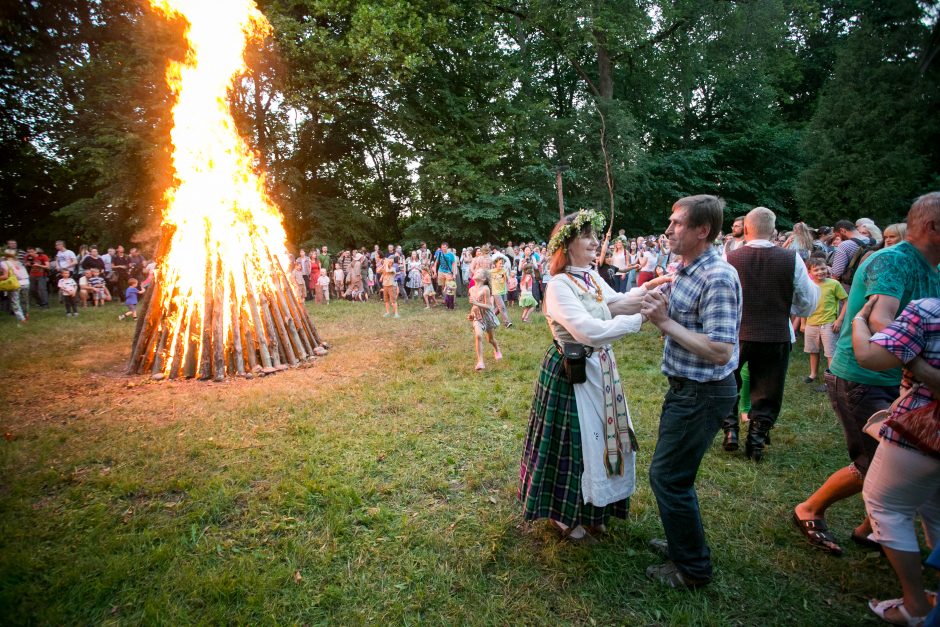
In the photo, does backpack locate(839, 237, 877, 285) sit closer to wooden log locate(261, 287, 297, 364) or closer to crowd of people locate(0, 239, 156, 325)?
wooden log locate(261, 287, 297, 364)

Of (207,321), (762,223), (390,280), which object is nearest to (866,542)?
(762,223)

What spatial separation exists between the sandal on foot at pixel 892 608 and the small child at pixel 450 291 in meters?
13.5

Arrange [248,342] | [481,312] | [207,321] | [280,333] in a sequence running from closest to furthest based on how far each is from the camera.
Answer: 1. [207,321]
2. [248,342]
3. [481,312]
4. [280,333]

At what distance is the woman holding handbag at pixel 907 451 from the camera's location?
6.81 feet

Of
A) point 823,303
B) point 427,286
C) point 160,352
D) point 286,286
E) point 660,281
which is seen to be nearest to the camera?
point 660,281

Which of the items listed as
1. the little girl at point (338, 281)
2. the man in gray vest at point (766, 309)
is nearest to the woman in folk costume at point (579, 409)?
the man in gray vest at point (766, 309)

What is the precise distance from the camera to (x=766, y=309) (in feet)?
14.4

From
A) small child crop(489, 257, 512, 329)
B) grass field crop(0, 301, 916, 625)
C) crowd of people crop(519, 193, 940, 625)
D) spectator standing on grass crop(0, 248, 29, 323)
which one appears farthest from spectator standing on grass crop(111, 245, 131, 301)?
crowd of people crop(519, 193, 940, 625)

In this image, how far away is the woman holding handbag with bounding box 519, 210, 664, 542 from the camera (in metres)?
2.90

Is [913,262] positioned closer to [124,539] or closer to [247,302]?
[124,539]

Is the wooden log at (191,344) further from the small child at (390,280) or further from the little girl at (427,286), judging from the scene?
the little girl at (427,286)

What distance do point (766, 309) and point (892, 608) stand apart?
2.60 meters

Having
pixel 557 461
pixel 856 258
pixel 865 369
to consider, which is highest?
pixel 856 258

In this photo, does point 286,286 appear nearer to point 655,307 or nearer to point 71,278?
point 655,307
